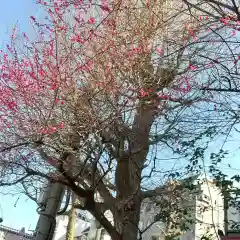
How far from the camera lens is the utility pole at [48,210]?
17.1 feet

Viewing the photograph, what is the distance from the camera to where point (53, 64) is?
18.3 ft

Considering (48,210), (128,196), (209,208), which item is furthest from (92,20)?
(209,208)

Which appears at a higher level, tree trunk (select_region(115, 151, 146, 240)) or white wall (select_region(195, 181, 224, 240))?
white wall (select_region(195, 181, 224, 240))

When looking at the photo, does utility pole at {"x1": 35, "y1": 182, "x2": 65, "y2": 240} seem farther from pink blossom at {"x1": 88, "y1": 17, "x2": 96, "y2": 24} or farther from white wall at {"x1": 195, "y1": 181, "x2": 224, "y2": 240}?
white wall at {"x1": 195, "y1": 181, "x2": 224, "y2": 240}

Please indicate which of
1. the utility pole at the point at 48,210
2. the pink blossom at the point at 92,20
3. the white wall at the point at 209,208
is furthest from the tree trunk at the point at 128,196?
the pink blossom at the point at 92,20

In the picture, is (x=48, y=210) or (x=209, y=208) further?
(x=209, y=208)

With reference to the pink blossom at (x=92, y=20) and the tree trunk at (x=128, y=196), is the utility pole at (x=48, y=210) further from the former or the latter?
the pink blossom at (x=92, y=20)

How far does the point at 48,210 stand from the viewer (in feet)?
17.5

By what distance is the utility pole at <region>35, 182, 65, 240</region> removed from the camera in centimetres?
523

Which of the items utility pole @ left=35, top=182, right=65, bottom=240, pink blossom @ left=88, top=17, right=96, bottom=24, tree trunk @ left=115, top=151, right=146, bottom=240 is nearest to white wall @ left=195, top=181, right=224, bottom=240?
tree trunk @ left=115, top=151, right=146, bottom=240

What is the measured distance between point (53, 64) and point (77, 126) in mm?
1047

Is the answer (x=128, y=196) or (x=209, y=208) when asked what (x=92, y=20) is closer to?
(x=128, y=196)

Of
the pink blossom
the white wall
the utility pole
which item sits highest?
the pink blossom

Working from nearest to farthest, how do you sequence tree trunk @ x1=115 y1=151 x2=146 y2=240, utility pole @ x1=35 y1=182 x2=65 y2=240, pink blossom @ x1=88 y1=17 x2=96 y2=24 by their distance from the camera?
utility pole @ x1=35 y1=182 x2=65 y2=240 → tree trunk @ x1=115 y1=151 x2=146 y2=240 → pink blossom @ x1=88 y1=17 x2=96 y2=24
